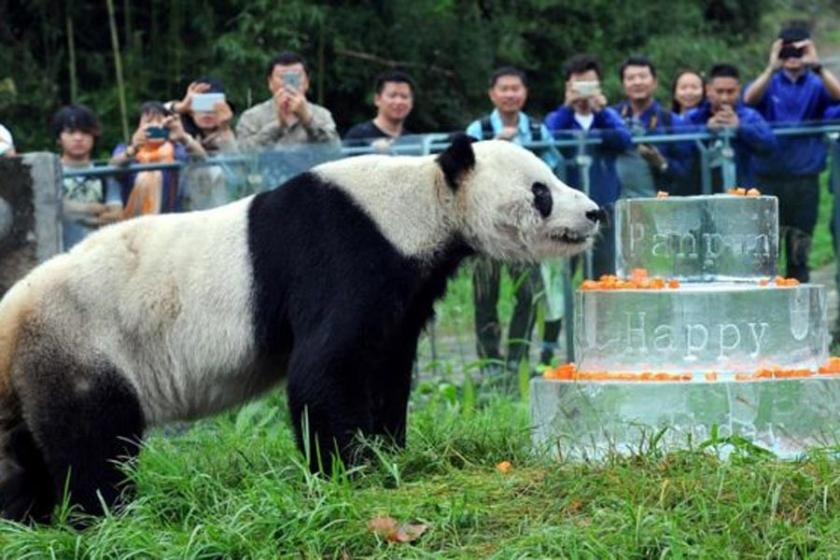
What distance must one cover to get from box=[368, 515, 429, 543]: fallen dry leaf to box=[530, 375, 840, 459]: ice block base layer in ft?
4.13

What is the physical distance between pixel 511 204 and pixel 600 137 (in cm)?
341

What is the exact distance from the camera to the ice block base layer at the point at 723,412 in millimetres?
6930

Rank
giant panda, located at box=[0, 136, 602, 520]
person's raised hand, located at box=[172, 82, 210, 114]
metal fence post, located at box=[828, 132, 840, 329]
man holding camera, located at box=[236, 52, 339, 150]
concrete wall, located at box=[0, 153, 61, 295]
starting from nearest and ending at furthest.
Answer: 1. giant panda, located at box=[0, 136, 602, 520]
2. concrete wall, located at box=[0, 153, 61, 295]
3. man holding camera, located at box=[236, 52, 339, 150]
4. person's raised hand, located at box=[172, 82, 210, 114]
5. metal fence post, located at box=[828, 132, 840, 329]

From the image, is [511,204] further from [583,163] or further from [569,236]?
[583,163]

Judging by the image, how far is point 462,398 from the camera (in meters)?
9.50

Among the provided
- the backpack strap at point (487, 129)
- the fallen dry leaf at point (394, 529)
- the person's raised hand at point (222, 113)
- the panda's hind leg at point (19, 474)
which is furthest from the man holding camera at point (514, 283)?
the fallen dry leaf at point (394, 529)

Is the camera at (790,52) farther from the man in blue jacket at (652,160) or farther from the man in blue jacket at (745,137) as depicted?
the man in blue jacket at (652,160)

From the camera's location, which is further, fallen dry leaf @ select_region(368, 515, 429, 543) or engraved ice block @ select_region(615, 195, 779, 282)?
engraved ice block @ select_region(615, 195, 779, 282)

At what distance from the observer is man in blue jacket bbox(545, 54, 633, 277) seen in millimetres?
9992

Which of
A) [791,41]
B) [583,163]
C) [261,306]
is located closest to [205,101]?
[583,163]

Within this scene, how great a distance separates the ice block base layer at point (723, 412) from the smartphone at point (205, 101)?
391 cm

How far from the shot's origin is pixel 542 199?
6820 millimetres

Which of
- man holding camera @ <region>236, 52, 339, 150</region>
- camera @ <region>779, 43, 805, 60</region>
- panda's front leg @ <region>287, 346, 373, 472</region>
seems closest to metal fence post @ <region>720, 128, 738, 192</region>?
camera @ <region>779, 43, 805, 60</region>

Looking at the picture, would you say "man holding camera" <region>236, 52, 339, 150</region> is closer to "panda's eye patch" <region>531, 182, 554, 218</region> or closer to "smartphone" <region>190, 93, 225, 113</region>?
"smartphone" <region>190, 93, 225, 113</region>
